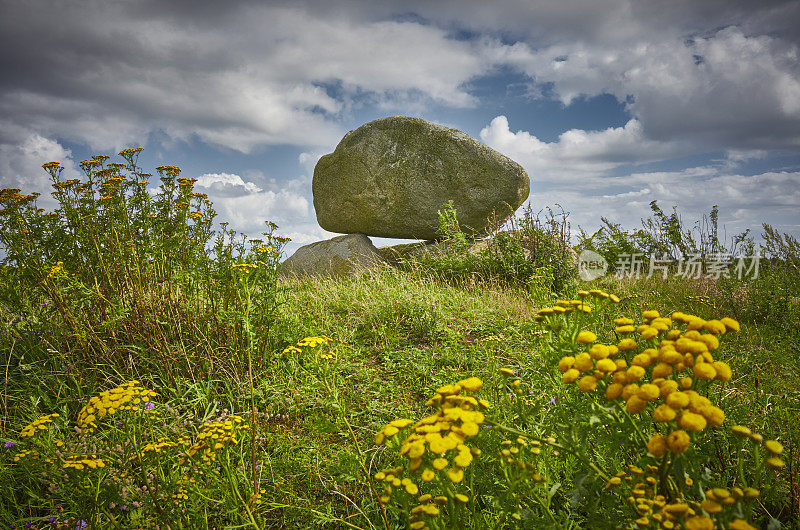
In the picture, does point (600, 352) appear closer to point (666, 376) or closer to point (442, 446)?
point (666, 376)

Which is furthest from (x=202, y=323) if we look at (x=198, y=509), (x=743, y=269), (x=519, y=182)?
(x=743, y=269)

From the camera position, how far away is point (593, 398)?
1.40 meters

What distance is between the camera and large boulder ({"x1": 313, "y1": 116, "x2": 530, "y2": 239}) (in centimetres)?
887

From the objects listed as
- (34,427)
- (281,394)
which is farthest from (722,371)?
(34,427)

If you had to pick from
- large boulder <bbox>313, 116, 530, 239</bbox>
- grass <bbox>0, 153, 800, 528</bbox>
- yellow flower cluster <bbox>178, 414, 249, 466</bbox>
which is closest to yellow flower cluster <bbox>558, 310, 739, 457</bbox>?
grass <bbox>0, 153, 800, 528</bbox>

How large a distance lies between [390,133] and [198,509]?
27.5 feet

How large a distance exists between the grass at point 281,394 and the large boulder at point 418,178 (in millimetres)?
4638

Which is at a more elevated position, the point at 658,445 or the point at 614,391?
the point at 614,391

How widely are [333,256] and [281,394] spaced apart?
6653 mm

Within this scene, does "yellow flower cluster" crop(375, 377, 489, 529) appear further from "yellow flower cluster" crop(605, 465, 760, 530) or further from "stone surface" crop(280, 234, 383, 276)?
"stone surface" crop(280, 234, 383, 276)

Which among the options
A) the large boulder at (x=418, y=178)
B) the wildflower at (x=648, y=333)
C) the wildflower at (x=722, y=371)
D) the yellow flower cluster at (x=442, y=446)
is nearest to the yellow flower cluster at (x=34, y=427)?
the yellow flower cluster at (x=442, y=446)

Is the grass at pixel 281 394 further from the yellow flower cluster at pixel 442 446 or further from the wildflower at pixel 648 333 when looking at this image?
the wildflower at pixel 648 333

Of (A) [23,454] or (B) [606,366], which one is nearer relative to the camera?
(B) [606,366]

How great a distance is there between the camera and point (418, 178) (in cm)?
902
